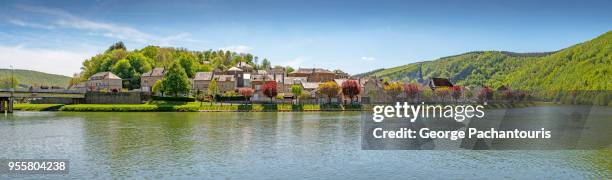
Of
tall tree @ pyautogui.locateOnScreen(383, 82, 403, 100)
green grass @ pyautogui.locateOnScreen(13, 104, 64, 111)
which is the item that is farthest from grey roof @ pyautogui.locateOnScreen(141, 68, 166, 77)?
tall tree @ pyautogui.locateOnScreen(383, 82, 403, 100)

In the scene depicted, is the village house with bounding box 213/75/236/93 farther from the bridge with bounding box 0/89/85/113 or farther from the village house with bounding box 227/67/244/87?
the bridge with bounding box 0/89/85/113

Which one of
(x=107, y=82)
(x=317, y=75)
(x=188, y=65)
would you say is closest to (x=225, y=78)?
(x=188, y=65)

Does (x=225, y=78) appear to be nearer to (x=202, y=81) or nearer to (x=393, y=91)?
(x=202, y=81)

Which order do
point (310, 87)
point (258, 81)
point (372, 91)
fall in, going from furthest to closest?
point (372, 91), point (258, 81), point (310, 87)

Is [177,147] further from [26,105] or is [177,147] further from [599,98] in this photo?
[599,98]

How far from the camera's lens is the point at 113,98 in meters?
109

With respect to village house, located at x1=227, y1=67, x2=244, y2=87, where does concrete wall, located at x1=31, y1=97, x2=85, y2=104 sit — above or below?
below

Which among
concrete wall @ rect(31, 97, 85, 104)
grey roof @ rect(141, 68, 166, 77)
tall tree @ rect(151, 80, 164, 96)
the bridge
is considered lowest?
concrete wall @ rect(31, 97, 85, 104)

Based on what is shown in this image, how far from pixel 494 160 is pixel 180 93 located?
91224 millimetres

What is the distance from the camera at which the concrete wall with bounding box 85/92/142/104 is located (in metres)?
108

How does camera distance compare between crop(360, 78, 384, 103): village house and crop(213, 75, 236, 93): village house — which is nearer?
crop(360, 78, 384, 103): village house

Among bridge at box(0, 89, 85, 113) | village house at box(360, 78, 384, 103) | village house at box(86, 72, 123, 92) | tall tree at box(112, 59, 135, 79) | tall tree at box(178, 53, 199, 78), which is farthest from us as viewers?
tall tree at box(178, 53, 199, 78)

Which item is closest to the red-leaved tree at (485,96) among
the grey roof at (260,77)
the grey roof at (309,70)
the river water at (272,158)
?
the grey roof at (309,70)

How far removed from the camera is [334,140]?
44.4m
